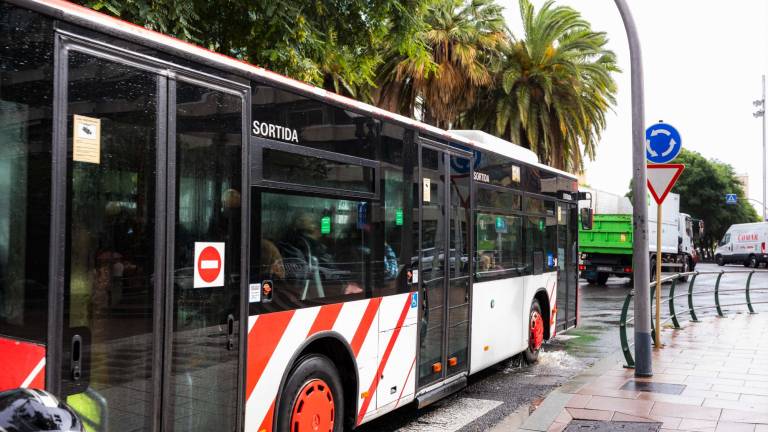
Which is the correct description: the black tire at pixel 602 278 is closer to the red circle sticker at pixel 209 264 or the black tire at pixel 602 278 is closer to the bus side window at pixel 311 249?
the bus side window at pixel 311 249

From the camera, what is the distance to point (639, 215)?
8633 mm

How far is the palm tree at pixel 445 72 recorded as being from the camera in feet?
72.6

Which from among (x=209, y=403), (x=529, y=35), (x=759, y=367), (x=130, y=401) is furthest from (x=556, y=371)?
(x=529, y=35)

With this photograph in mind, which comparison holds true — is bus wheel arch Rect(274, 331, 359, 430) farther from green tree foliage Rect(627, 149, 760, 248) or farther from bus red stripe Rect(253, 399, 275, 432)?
green tree foliage Rect(627, 149, 760, 248)

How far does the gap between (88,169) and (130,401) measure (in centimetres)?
117

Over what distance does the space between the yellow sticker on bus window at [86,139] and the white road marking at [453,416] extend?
4.10m

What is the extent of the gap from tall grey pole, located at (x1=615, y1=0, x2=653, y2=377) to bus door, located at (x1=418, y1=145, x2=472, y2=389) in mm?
2176

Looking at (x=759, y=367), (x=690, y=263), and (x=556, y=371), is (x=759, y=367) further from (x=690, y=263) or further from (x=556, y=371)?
(x=690, y=263)

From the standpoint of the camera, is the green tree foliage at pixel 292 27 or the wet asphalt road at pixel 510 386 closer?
the wet asphalt road at pixel 510 386

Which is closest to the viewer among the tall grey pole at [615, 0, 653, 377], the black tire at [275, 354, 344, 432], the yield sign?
the yield sign

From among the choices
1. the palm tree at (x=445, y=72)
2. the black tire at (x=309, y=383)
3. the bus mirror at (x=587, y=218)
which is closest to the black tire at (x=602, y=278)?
the palm tree at (x=445, y=72)

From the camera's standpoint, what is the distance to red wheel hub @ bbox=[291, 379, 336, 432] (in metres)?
5.04

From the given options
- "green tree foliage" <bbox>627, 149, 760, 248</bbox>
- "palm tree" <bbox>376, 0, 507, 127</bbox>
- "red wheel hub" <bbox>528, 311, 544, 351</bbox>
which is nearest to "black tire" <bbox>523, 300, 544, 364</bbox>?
"red wheel hub" <bbox>528, 311, 544, 351</bbox>

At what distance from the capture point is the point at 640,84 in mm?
8617
